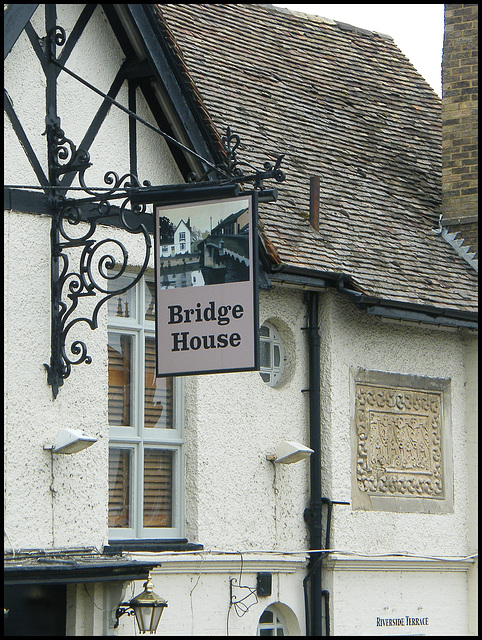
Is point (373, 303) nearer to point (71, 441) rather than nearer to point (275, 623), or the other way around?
point (275, 623)

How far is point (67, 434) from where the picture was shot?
9602 mm

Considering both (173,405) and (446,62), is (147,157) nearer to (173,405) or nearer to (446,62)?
(173,405)

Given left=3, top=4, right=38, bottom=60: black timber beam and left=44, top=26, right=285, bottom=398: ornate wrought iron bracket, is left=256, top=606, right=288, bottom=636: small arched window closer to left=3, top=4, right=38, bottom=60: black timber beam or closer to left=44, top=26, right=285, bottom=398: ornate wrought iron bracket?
left=44, top=26, right=285, bottom=398: ornate wrought iron bracket

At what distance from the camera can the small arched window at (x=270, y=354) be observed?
39.1 feet

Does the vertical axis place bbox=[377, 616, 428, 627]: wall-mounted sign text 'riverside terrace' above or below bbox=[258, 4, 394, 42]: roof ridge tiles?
below

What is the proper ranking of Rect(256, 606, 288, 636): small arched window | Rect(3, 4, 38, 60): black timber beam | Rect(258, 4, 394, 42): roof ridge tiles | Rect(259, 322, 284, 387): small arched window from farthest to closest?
Rect(258, 4, 394, 42): roof ridge tiles
Rect(259, 322, 284, 387): small arched window
Rect(256, 606, 288, 636): small arched window
Rect(3, 4, 38, 60): black timber beam

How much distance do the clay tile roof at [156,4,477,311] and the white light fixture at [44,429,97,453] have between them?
2.73m

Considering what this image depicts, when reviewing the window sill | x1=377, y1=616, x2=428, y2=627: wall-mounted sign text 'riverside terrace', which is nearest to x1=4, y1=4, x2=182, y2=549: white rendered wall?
the window sill

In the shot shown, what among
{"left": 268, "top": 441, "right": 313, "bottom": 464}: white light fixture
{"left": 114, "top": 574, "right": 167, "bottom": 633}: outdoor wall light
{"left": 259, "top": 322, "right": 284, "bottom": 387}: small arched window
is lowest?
{"left": 114, "top": 574, "right": 167, "bottom": 633}: outdoor wall light

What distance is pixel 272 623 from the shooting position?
1154cm

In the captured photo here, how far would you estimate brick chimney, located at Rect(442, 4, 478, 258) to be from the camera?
1405cm

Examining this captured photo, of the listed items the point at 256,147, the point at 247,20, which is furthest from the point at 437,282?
the point at 247,20

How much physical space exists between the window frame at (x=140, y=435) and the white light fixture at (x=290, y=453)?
95 cm

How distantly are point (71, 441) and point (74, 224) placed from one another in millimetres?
1734
